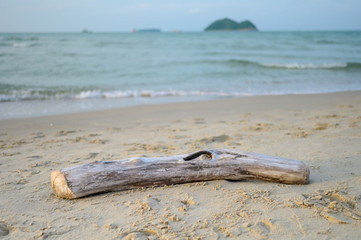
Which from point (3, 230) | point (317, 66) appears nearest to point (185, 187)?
point (3, 230)

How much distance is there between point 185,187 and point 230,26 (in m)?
105

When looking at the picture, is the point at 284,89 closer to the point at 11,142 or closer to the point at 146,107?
the point at 146,107

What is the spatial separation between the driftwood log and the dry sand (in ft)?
0.28

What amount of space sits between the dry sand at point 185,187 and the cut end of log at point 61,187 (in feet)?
0.21

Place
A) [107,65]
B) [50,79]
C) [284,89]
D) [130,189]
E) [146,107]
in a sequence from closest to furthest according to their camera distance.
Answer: [130,189] → [146,107] → [284,89] → [50,79] → [107,65]

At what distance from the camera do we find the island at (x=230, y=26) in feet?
326

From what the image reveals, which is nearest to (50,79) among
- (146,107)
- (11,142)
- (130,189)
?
(146,107)

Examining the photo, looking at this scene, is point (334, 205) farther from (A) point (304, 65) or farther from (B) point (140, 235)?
(A) point (304, 65)

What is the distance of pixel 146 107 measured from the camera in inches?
296

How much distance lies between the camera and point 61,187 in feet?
8.96

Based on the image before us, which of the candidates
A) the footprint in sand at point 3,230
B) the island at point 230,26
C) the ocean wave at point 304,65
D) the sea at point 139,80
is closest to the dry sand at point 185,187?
the footprint in sand at point 3,230

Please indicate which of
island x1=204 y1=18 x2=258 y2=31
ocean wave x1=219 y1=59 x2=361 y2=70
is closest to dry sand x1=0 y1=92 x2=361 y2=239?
ocean wave x1=219 y1=59 x2=361 y2=70

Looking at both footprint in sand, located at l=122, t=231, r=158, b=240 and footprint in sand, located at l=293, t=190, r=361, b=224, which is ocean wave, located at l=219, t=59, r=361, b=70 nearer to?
footprint in sand, located at l=293, t=190, r=361, b=224

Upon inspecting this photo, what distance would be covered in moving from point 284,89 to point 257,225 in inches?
351
